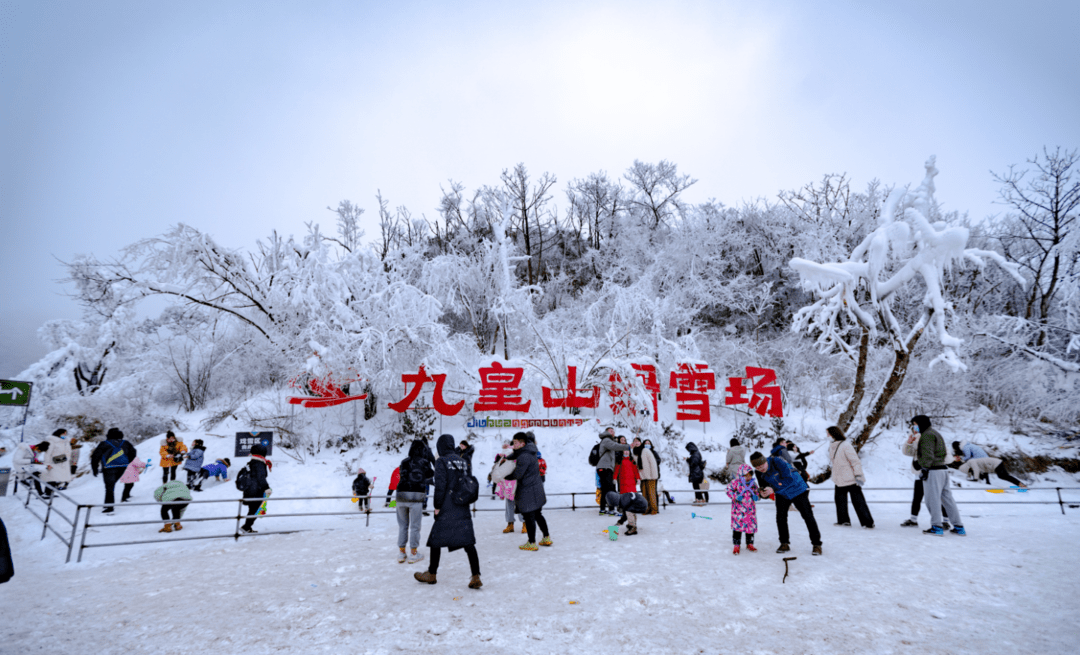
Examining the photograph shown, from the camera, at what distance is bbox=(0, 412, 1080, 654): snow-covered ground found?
146 inches

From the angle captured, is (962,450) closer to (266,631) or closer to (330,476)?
(266,631)

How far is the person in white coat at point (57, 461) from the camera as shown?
31.4 feet

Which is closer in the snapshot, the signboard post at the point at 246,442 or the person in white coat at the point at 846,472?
the person in white coat at the point at 846,472

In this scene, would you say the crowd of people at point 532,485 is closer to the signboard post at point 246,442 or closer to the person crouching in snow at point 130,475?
the person crouching in snow at point 130,475

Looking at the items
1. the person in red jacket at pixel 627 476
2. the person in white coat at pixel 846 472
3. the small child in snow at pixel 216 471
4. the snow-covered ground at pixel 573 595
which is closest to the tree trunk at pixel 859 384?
the snow-covered ground at pixel 573 595

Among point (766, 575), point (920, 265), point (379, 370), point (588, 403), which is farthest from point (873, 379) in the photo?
point (379, 370)

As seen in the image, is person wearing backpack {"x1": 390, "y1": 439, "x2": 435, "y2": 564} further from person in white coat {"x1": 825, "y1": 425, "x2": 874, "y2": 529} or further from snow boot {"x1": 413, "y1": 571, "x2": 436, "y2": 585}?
person in white coat {"x1": 825, "y1": 425, "x2": 874, "y2": 529}

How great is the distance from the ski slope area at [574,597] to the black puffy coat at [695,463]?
334cm

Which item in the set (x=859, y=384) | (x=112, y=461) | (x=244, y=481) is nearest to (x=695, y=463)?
(x=859, y=384)

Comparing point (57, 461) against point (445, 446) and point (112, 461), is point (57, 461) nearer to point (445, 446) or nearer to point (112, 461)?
point (112, 461)

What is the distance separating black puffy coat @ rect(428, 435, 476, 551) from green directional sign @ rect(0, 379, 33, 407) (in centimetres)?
1259

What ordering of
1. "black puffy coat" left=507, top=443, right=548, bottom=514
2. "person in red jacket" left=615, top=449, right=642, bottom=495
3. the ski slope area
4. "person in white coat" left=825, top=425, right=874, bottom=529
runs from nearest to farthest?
the ski slope area, "black puffy coat" left=507, top=443, right=548, bottom=514, "person in white coat" left=825, top=425, right=874, bottom=529, "person in red jacket" left=615, top=449, right=642, bottom=495

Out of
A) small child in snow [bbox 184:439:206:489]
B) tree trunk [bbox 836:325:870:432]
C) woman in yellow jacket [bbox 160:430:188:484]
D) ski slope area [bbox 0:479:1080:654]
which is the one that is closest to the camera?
ski slope area [bbox 0:479:1080:654]

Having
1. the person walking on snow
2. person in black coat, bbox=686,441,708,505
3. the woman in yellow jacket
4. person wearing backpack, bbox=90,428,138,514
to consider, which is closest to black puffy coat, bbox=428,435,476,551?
the person walking on snow
